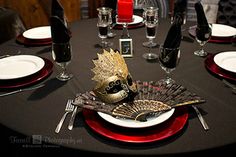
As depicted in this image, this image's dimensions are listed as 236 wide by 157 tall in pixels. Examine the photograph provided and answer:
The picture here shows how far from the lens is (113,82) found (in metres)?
0.98

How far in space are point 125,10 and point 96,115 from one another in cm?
74

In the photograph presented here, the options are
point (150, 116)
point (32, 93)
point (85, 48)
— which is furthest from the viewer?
point (85, 48)

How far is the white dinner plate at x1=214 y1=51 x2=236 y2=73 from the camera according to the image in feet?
4.10

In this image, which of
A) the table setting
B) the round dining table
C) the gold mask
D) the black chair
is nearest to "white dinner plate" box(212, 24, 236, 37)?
the round dining table

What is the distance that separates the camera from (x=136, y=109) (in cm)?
93

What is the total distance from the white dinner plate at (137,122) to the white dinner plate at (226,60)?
1.50ft

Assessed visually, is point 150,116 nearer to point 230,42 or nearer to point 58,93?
point 58,93

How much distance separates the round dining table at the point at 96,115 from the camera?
81 cm

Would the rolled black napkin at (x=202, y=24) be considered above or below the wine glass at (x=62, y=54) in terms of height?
above

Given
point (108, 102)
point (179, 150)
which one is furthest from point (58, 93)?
Result: point (179, 150)

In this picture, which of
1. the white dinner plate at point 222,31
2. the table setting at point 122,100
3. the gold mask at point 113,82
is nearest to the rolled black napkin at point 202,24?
the table setting at point 122,100

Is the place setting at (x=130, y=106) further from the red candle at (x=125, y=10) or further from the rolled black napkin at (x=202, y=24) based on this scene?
the red candle at (x=125, y=10)

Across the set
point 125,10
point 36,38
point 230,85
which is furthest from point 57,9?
point 230,85

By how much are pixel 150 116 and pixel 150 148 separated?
127mm
